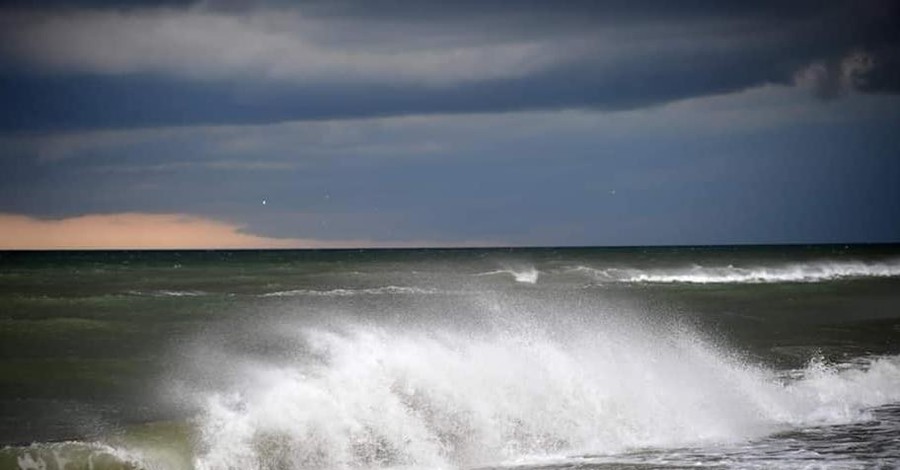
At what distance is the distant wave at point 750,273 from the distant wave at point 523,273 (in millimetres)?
2838

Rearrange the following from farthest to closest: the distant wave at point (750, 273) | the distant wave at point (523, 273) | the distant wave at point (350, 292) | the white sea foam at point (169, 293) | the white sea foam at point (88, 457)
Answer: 1. the distant wave at point (750, 273)
2. the distant wave at point (523, 273)
3. the distant wave at point (350, 292)
4. the white sea foam at point (169, 293)
5. the white sea foam at point (88, 457)

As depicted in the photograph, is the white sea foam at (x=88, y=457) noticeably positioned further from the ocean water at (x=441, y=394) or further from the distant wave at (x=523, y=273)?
the distant wave at (x=523, y=273)

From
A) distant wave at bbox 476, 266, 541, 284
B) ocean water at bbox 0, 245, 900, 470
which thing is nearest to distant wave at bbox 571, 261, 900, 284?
distant wave at bbox 476, 266, 541, 284

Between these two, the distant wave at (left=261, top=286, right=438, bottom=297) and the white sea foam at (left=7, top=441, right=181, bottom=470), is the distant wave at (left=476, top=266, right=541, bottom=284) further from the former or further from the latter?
the white sea foam at (left=7, top=441, right=181, bottom=470)

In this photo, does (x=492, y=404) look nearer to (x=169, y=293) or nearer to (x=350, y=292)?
(x=350, y=292)

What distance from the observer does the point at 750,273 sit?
51.4 m

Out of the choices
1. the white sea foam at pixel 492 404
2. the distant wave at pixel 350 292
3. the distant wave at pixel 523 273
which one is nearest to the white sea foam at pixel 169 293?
the distant wave at pixel 350 292

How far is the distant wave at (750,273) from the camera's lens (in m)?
47.4

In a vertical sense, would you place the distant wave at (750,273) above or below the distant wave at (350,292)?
above

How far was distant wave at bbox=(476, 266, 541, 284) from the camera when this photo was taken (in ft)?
152

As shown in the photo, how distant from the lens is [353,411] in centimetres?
1197

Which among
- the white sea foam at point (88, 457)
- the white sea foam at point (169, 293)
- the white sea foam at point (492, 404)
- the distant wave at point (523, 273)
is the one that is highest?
the distant wave at point (523, 273)

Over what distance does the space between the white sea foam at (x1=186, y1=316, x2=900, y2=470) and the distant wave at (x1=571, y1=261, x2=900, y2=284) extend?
31.2 metres

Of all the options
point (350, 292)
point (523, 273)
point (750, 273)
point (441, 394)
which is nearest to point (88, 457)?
point (441, 394)
